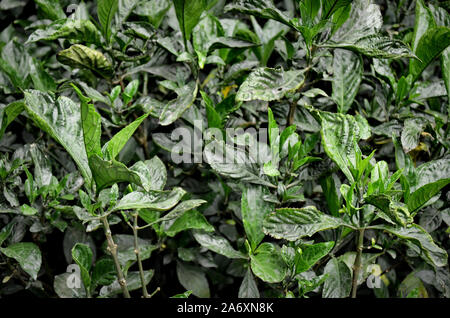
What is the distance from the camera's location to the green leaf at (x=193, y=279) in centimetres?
129

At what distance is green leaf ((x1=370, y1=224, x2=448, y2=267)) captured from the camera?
96 centimetres

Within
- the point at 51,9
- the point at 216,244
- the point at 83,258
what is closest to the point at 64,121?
the point at 83,258

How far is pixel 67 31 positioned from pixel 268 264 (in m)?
0.71

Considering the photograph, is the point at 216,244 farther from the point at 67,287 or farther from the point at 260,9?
the point at 260,9

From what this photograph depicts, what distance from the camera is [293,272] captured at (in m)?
1.05

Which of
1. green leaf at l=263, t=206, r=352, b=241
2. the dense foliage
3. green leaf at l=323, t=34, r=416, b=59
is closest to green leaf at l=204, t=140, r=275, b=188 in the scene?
the dense foliage

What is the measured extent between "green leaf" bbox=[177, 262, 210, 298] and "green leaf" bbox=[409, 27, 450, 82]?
2.54 feet

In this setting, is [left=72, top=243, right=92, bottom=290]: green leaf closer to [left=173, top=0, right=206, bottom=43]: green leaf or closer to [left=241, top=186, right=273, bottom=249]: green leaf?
[left=241, top=186, right=273, bottom=249]: green leaf

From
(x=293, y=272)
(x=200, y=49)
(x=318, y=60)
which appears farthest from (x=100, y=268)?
(x=318, y=60)

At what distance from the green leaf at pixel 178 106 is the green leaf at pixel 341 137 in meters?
0.30

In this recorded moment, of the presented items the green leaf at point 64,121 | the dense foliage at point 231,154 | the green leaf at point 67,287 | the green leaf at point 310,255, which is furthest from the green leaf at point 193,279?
the green leaf at point 64,121

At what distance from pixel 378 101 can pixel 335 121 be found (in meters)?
0.29

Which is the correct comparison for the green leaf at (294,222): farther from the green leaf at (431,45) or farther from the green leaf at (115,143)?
the green leaf at (431,45)

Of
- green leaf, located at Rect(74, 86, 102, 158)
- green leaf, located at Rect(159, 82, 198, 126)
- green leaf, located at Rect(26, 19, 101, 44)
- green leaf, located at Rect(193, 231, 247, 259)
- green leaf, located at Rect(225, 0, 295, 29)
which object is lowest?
green leaf, located at Rect(193, 231, 247, 259)
